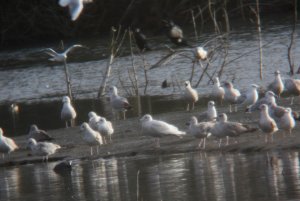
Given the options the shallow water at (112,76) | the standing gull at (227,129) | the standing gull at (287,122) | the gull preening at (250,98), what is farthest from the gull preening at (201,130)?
the shallow water at (112,76)

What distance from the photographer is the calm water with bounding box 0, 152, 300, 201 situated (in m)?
11.5

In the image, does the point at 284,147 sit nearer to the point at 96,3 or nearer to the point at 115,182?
the point at 115,182

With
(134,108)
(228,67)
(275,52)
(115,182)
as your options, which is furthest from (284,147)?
(275,52)

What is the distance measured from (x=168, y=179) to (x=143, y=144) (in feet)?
11.7

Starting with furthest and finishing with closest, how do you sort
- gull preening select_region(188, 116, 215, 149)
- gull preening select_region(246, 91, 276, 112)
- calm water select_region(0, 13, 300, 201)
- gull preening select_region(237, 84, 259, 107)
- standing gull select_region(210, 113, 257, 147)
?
gull preening select_region(237, 84, 259, 107) < gull preening select_region(246, 91, 276, 112) < gull preening select_region(188, 116, 215, 149) < standing gull select_region(210, 113, 257, 147) < calm water select_region(0, 13, 300, 201)

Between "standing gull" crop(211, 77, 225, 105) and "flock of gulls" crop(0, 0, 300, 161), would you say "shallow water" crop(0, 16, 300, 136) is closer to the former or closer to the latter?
"standing gull" crop(211, 77, 225, 105)

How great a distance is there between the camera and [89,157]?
15859 mm

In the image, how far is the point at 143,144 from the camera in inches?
642

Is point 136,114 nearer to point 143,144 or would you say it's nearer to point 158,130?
point 143,144

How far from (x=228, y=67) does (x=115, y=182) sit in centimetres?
1558

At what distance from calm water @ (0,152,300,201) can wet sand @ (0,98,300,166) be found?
0.38 m

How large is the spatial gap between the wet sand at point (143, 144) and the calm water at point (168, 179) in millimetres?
385

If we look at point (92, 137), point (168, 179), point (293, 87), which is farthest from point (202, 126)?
point (293, 87)

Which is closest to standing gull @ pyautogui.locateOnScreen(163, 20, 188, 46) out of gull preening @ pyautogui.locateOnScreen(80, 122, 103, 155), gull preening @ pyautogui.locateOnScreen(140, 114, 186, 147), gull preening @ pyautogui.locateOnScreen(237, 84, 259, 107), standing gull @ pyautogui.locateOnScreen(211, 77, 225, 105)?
gull preening @ pyautogui.locateOnScreen(140, 114, 186, 147)
